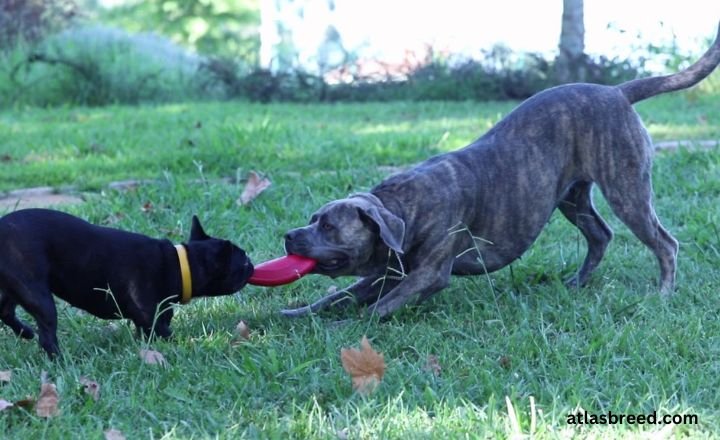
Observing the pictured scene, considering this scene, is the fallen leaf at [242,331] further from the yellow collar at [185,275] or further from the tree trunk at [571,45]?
the tree trunk at [571,45]

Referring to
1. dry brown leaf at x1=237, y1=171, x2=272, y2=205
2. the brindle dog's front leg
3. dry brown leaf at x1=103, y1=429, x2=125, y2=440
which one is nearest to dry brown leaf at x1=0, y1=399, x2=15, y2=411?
dry brown leaf at x1=103, y1=429, x2=125, y2=440

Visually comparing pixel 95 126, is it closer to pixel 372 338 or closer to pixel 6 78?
pixel 6 78

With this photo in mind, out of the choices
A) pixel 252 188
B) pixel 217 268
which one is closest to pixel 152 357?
pixel 217 268

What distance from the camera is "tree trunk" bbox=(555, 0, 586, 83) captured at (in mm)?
14141

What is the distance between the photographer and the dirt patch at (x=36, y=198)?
7.41 metres

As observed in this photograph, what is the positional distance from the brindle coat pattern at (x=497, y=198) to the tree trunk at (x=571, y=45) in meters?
8.57

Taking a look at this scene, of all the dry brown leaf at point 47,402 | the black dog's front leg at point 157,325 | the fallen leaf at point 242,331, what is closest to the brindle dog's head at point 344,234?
the fallen leaf at point 242,331

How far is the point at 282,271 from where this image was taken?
16.7ft

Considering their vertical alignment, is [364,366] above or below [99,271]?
below

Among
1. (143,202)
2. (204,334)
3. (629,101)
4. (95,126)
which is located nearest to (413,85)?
(95,126)

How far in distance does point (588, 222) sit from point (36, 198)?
4025mm

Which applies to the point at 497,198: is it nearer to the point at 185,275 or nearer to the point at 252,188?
the point at 185,275

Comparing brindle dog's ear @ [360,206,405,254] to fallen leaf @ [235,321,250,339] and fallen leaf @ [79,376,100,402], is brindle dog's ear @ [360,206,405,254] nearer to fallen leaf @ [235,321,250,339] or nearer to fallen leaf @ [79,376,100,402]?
fallen leaf @ [235,321,250,339]

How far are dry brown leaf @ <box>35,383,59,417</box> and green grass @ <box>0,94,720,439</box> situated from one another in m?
0.04
